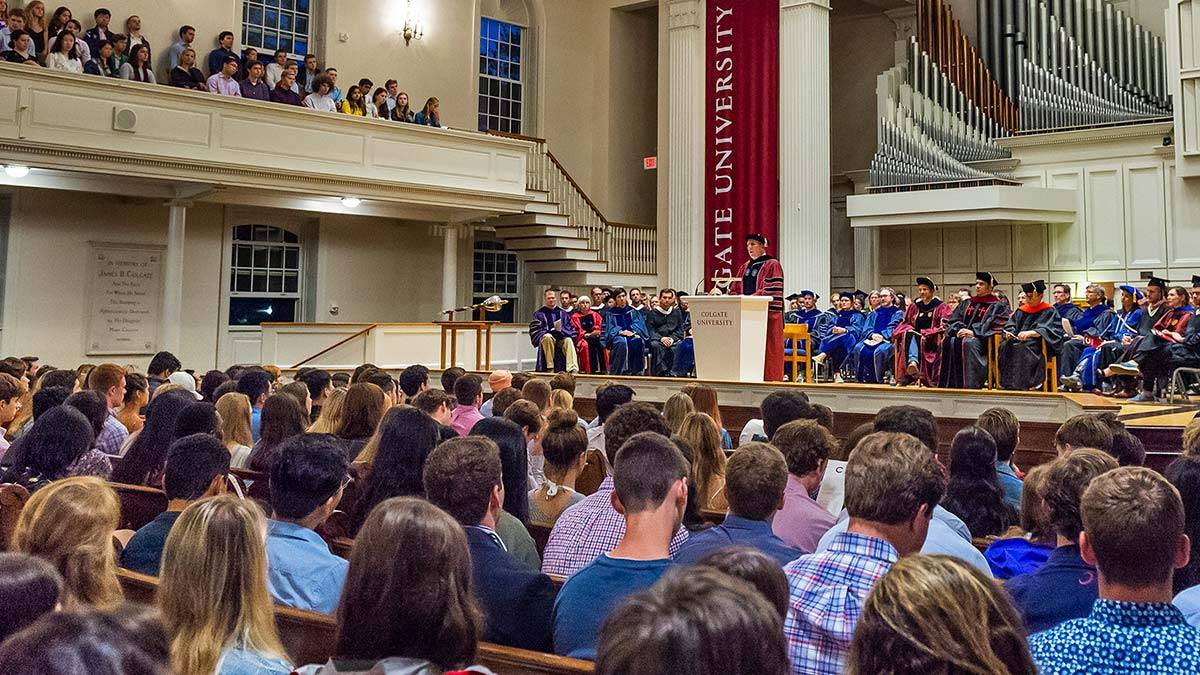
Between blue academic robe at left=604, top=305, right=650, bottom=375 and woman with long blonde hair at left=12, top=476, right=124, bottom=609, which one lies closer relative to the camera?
woman with long blonde hair at left=12, top=476, right=124, bottom=609

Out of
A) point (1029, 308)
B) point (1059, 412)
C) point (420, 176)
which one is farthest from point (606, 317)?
point (1059, 412)

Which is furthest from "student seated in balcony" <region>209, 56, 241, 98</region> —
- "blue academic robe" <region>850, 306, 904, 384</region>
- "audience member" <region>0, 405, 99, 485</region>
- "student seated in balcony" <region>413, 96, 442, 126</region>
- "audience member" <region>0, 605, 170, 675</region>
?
"audience member" <region>0, 605, 170, 675</region>

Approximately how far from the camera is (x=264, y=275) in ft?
49.0

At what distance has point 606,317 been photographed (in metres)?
13.0

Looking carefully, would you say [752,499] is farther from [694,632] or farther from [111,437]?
[111,437]

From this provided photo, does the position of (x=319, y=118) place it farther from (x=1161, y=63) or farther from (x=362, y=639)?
(x=362, y=639)

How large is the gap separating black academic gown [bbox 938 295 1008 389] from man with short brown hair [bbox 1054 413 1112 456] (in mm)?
6276

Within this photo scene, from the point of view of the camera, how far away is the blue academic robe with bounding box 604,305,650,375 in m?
12.8

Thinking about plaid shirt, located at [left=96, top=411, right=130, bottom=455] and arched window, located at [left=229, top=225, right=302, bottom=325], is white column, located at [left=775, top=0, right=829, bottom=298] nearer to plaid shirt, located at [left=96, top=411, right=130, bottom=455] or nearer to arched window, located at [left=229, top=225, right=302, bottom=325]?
arched window, located at [left=229, top=225, right=302, bottom=325]

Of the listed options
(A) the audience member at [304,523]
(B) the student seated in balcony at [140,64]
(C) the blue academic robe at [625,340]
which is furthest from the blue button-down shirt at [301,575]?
(B) the student seated in balcony at [140,64]

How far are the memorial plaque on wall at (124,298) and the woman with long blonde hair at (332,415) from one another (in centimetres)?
909

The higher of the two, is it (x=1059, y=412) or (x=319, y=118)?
(x=319, y=118)

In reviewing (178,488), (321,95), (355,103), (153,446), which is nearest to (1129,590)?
(178,488)

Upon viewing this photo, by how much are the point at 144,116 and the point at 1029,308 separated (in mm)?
9486
